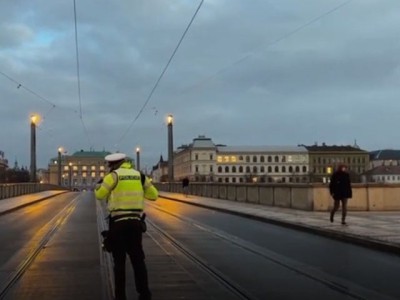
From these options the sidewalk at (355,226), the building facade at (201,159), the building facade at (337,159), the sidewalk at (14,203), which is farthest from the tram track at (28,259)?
the building facade at (337,159)

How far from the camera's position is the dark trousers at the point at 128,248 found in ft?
25.4

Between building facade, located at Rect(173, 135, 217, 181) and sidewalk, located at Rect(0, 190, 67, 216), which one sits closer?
sidewalk, located at Rect(0, 190, 67, 216)

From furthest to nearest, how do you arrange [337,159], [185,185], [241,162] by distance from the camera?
[337,159] < [241,162] < [185,185]

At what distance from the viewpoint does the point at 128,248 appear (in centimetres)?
778

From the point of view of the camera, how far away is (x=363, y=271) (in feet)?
38.0

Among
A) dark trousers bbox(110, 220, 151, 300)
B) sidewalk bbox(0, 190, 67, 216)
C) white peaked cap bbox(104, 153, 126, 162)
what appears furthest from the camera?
sidewalk bbox(0, 190, 67, 216)

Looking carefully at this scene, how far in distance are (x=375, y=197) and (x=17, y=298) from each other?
20.7m

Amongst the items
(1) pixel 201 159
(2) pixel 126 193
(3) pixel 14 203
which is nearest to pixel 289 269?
(2) pixel 126 193

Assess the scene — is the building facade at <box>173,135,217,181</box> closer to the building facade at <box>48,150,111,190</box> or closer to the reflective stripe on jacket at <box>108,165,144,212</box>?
the building facade at <box>48,150,111,190</box>

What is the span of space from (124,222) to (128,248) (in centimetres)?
32

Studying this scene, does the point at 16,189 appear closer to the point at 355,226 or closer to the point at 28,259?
the point at 355,226

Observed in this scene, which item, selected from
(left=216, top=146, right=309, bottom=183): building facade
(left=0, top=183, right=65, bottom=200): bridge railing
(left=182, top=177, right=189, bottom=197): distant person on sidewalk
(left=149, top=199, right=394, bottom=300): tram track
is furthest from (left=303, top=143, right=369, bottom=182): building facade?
(left=149, top=199, right=394, bottom=300): tram track

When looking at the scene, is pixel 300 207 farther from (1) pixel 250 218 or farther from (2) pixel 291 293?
(2) pixel 291 293

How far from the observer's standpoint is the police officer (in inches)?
305
